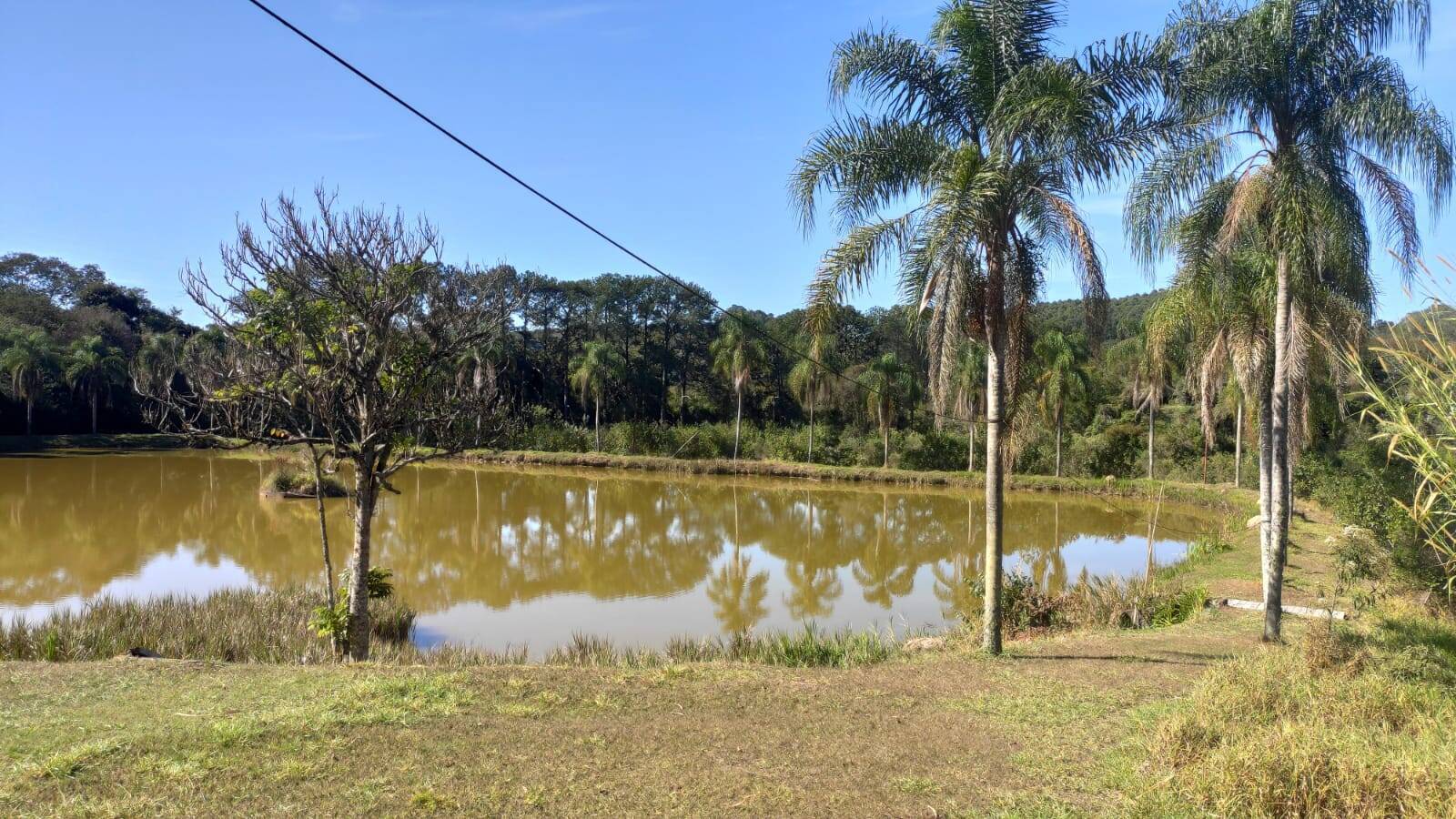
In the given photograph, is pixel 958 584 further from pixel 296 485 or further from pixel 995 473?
pixel 296 485

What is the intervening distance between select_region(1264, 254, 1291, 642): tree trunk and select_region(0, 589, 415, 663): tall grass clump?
9471 mm

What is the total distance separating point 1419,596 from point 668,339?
50.5 metres

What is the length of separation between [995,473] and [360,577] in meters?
6.39

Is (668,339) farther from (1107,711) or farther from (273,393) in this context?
(1107,711)

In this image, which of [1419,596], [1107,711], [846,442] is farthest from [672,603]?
[846,442]

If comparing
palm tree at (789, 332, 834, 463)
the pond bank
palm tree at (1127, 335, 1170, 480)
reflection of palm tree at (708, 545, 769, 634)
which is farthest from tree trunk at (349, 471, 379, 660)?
palm tree at (789, 332, 834, 463)

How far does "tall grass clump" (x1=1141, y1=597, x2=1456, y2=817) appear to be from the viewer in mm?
4062

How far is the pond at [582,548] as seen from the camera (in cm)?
1293

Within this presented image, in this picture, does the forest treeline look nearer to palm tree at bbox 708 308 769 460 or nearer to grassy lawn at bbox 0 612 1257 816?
grassy lawn at bbox 0 612 1257 816

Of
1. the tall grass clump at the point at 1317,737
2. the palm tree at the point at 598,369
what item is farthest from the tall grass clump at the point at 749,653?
the palm tree at the point at 598,369

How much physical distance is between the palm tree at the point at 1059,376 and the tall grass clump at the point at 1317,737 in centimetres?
2652

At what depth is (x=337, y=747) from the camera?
5082 mm

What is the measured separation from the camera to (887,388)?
3738 centimetres

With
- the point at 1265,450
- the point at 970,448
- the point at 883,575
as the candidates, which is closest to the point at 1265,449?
the point at 1265,450
